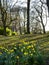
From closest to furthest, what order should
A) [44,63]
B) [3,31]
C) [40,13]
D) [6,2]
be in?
[44,63] < [3,31] < [6,2] < [40,13]

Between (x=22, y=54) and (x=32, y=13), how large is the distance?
141 ft

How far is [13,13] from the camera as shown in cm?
3834

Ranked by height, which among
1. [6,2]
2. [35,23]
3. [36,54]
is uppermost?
[6,2]

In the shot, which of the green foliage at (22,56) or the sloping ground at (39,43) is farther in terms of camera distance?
the sloping ground at (39,43)

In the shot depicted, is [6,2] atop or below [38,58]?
atop

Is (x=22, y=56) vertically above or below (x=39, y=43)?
above

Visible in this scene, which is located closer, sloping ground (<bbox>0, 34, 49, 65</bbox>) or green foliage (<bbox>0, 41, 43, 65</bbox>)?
green foliage (<bbox>0, 41, 43, 65</bbox>)

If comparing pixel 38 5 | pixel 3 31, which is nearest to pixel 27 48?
pixel 3 31

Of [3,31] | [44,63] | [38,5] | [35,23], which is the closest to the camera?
[44,63]

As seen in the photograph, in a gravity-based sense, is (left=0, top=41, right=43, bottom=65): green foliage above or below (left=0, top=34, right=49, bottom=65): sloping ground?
above

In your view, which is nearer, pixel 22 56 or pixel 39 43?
pixel 22 56

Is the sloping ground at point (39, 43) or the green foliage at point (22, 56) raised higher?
the green foliage at point (22, 56)

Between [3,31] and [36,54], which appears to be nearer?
[36,54]

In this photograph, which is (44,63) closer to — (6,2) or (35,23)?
(6,2)
